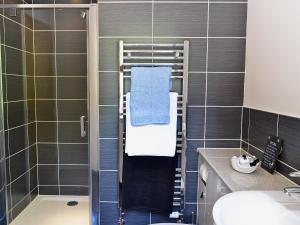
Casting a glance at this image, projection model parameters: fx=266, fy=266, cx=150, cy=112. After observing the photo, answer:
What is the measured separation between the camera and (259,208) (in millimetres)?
1074

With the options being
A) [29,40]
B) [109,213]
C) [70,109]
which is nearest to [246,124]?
[109,213]

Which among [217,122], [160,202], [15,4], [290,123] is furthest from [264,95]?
[15,4]

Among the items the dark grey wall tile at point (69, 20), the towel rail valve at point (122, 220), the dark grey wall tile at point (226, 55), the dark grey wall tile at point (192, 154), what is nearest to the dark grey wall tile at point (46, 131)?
the dark grey wall tile at point (69, 20)

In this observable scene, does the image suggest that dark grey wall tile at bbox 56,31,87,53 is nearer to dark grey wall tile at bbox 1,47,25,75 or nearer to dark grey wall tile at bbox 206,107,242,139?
dark grey wall tile at bbox 1,47,25,75

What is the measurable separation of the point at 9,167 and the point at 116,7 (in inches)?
61.4

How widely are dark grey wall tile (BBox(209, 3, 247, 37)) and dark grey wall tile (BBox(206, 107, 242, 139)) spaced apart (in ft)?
1.86

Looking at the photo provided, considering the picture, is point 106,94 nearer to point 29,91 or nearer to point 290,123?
point 29,91

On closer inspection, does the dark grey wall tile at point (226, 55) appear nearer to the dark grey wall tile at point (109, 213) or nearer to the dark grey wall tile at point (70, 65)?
the dark grey wall tile at point (70, 65)

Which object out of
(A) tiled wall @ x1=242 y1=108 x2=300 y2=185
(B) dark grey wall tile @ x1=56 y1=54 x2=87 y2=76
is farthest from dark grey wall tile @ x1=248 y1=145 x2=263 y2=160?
(B) dark grey wall tile @ x1=56 y1=54 x2=87 y2=76

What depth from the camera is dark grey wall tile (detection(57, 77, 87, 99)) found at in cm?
255

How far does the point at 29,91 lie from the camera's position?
255cm

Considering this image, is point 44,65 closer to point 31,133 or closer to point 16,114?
point 16,114

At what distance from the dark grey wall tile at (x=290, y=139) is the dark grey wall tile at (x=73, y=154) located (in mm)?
1827

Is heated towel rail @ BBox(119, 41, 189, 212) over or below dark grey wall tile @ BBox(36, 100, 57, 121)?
over
